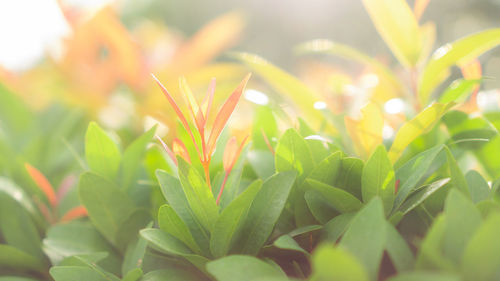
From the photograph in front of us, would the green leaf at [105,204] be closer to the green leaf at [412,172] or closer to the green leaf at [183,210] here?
the green leaf at [183,210]

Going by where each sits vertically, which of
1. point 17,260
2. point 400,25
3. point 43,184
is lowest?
point 17,260

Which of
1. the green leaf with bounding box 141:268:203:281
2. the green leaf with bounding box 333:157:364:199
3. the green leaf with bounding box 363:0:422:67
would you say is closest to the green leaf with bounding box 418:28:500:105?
the green leaf with bounding box 363:0:422:67

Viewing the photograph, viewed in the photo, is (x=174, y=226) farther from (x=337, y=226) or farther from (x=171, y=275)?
(x=337, y=226)

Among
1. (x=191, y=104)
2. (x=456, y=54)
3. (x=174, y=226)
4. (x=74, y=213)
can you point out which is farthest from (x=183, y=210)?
(x=456, y=54)

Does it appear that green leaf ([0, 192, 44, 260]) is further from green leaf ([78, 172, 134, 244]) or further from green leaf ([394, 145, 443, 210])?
green leaf ([394, 145, 443, 210])

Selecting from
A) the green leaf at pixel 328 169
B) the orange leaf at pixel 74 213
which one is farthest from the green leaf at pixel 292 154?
the orange leaf at pixel 74 213

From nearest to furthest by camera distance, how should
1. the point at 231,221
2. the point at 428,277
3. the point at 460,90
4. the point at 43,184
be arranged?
the point at 428,277 < the point at 231,221 < the point at 460,90 < the point at 43,184

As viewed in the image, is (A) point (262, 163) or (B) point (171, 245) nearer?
(B) point (171, 245)
